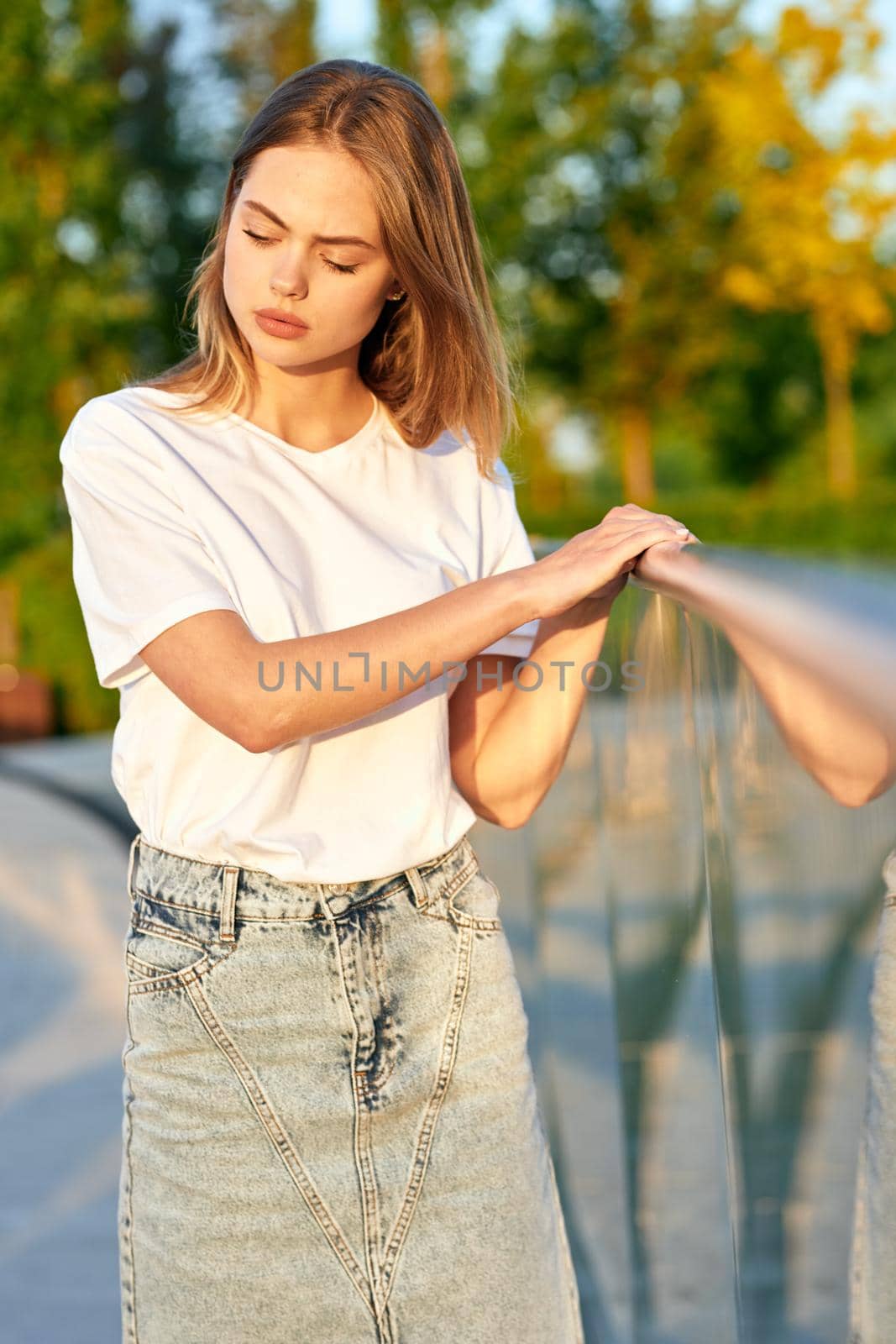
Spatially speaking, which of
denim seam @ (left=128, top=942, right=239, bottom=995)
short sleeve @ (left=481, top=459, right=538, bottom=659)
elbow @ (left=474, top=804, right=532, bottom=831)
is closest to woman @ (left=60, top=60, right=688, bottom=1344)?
denim seam @ (left=128, top=942, right=239, bottom=995)

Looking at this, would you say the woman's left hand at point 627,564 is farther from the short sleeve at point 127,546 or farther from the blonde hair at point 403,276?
the short sleeve at point 127,546

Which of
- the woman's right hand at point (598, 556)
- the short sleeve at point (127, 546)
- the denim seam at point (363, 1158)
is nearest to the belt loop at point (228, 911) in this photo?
the denim seam at point (363, 1158)

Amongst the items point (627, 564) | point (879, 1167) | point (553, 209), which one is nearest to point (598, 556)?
point (627, 564)

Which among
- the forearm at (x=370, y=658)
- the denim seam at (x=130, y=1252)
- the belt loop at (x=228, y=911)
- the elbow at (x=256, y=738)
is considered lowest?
the denim seam at (x=130, y=1252)

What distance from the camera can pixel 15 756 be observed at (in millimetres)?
9023

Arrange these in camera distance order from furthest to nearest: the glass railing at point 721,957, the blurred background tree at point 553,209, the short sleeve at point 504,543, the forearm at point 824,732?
the blurred background tree at point 553,209
the short sleeve at point 504,543
the glass railing at point 721,957
the forearm at point 824,732

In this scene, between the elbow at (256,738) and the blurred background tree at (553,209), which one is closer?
the elbow at (256,738)

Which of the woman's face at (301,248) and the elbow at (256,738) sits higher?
the woman's face at (301,248)

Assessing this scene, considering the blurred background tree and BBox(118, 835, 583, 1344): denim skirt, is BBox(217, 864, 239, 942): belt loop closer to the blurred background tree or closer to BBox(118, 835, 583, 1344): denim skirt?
BBox(118, 835, 583, 1344): denim skirt

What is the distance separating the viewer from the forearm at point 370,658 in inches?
59.5

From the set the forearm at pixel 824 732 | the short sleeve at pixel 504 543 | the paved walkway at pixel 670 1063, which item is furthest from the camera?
the short sleeve at pixel 504 543

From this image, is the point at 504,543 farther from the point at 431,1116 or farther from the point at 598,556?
the point at 431,1116

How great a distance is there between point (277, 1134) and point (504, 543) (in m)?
0.76

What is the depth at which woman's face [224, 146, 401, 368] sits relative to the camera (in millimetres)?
1660
